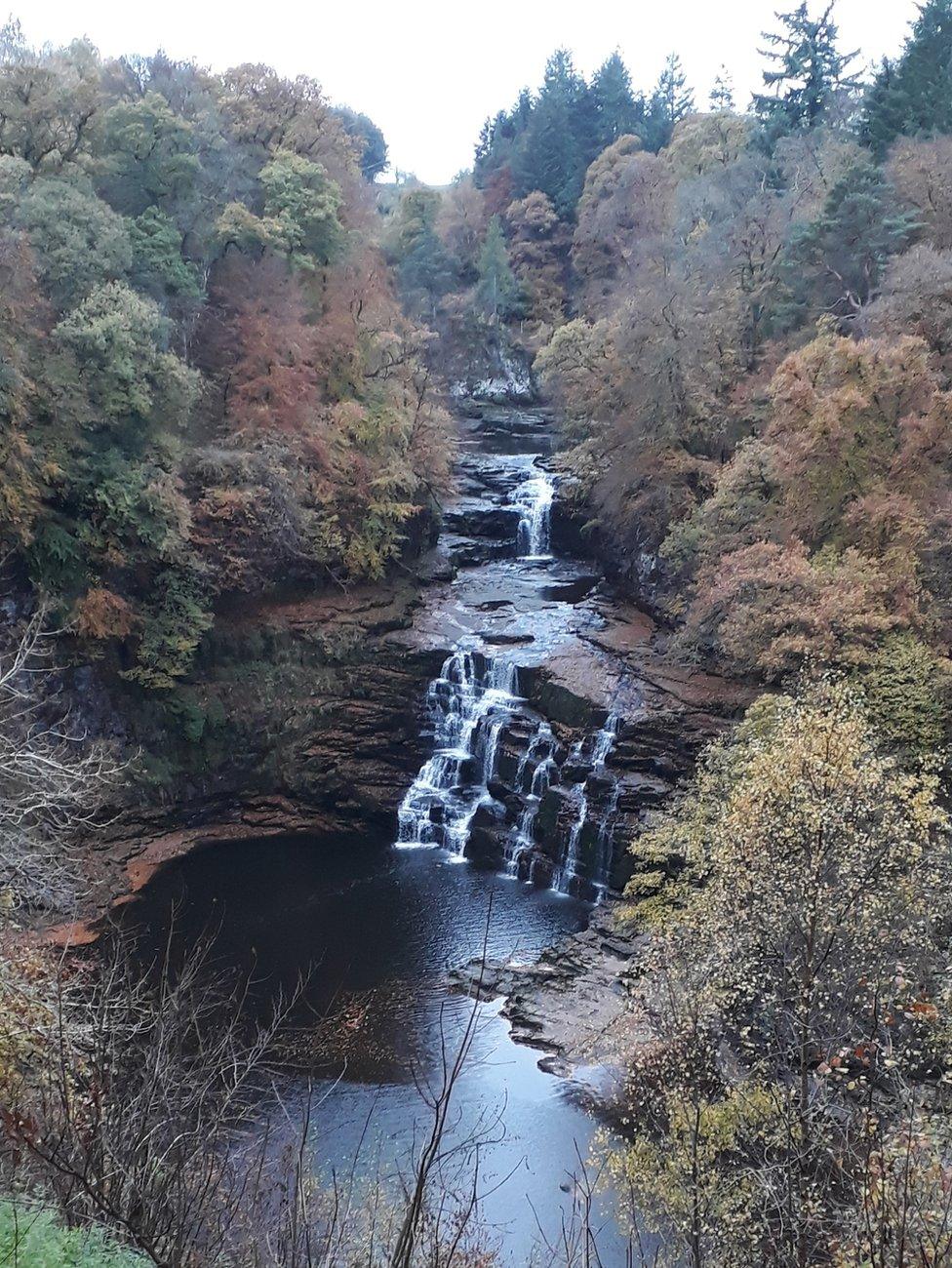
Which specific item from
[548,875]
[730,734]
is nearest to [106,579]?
[548,875]

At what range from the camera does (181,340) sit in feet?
88.0

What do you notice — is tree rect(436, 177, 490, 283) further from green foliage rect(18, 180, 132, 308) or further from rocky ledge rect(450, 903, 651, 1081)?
rocky ledge rect(450, 903, 651, 1081)

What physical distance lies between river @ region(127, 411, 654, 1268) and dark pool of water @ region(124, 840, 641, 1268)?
4 cm

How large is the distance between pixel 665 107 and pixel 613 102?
3.33m

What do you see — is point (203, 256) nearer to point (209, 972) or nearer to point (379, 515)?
point (379, 515)

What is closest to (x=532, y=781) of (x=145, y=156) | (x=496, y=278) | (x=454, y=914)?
(x=454, y=914)

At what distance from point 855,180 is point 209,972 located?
26.9 metres

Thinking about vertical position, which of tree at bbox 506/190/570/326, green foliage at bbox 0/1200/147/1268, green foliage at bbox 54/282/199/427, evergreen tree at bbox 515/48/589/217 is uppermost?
evergreen tree at bbox 515/48/589/217

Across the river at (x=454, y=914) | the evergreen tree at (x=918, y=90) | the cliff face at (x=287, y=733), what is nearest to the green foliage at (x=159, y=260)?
the cliff face at (x=287, y=733)

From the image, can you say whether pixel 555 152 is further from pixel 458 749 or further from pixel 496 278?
pixel 458 749

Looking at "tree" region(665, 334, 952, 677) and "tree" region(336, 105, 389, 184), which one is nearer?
"tree" region(665, 334, 952, 677)

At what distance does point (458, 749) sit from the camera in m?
25.5

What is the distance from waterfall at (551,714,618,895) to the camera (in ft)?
70.5

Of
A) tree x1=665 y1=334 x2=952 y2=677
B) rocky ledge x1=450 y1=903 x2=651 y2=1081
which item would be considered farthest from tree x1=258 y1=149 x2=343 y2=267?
rocky ledge x1=450 y1=903 x2=651 y2=1081
